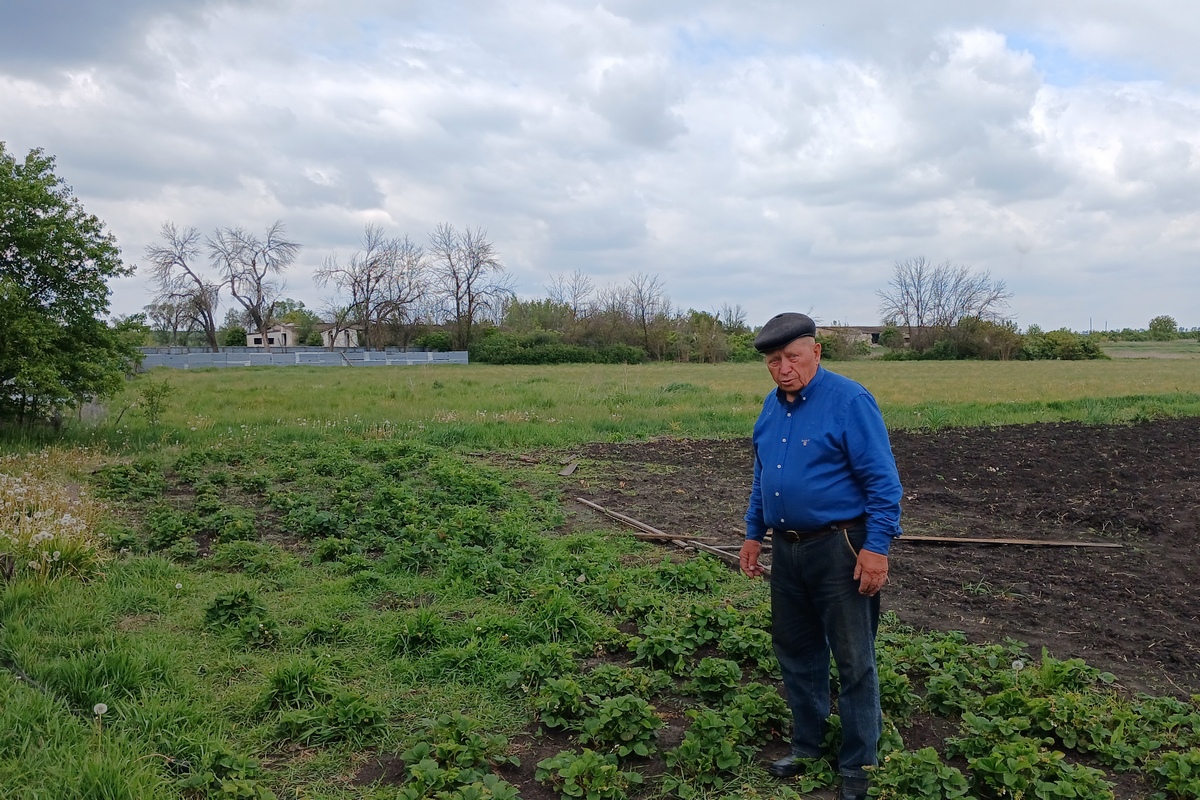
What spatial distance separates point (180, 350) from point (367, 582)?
190 ft

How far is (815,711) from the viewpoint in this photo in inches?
140

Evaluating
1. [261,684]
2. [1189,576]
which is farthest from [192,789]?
[1189,576]

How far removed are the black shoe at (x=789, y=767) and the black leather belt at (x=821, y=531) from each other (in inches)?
40.1

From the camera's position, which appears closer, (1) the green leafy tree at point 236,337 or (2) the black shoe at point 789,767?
(2) the black shoe at point 789,767

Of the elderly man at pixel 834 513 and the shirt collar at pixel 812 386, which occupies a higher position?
the shirt collar at pixel 812 386

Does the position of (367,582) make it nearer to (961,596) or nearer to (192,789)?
(192,789)

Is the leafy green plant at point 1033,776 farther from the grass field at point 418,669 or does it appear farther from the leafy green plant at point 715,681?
the leafy green plant at point 715,681

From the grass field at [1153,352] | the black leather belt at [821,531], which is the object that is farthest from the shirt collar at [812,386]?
the grass field at [1153,352]

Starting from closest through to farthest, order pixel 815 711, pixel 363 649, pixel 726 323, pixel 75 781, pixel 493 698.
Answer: pixel 75 781, pixel 815 711, pixel 493 698, pixel 363 649, pixel 726 323

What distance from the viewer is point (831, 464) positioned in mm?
3285

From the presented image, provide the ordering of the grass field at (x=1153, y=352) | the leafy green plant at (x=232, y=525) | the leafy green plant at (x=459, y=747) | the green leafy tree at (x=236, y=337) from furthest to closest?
1. the green leafy tree at (x=236, y=337)
2. the grass field at (x=1153, y=352)
3. the leafy green plant at (x=232, y=525)
4. the leafy green plant at (x=459, y=747)

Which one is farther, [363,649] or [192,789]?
[363,649]

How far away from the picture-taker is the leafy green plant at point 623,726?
369cm

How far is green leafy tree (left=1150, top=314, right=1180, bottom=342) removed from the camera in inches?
4008
